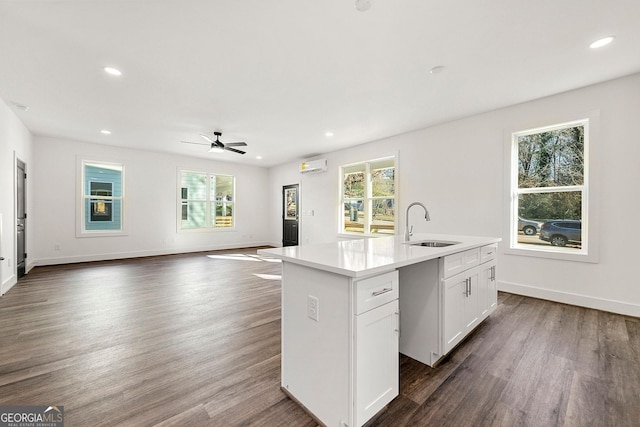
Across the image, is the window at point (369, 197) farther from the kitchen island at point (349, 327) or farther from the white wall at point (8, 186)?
the white wall at point (8, 186)

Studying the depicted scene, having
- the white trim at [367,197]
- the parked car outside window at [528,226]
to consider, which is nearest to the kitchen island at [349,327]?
the parked car outside window at [528,226]

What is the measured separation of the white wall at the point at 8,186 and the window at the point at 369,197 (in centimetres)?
577

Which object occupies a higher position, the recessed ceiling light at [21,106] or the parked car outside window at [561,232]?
the recessed ceiling light at [21,106]

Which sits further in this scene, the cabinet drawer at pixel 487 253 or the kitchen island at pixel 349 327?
the cabinet drawer at pixel 487 253

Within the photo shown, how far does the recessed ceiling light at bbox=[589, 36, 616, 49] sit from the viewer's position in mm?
2330

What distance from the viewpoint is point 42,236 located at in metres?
5.47

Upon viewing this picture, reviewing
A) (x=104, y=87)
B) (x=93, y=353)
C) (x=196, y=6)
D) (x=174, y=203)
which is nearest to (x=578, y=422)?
(x=93, y=353)

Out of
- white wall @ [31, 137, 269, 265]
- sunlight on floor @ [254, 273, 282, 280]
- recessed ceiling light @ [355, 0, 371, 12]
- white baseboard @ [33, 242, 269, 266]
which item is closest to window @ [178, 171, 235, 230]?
white wall @ [31, 137, 269, 265]

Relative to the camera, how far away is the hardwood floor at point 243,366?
1542 millimetres

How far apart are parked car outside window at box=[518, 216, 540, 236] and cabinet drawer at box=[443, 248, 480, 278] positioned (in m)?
1.96

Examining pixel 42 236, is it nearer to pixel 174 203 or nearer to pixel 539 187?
pixel 174 203

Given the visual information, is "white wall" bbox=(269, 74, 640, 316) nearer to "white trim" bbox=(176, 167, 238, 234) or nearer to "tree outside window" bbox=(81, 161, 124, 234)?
"white trim" bbox=(176, 167, 238, 234)

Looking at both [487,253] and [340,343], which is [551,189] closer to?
[487,253]

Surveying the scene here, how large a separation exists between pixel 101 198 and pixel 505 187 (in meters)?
8.20
